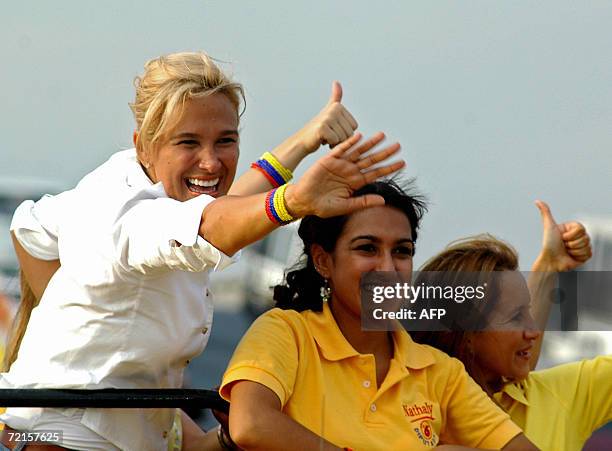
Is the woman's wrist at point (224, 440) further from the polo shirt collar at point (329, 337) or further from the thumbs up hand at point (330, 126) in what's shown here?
the thumbs up hand at point (330, 126)

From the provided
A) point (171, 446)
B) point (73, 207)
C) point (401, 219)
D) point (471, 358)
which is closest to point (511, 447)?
point (471, 358)

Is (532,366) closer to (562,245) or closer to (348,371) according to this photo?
(562,245)

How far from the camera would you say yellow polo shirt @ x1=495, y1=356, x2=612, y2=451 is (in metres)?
2.88

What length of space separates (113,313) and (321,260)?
47 centimetres

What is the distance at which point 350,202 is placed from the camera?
2.17m

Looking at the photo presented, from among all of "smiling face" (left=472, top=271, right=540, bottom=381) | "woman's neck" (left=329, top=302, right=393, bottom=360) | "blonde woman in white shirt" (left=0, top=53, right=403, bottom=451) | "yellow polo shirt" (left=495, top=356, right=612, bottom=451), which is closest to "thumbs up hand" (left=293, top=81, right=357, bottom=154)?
"blonde woman in white shirt" (left=0, top=53, right=403, bottom=451)

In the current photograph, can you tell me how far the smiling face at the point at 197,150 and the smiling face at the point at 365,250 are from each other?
29cm

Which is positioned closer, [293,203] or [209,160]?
[293,203]

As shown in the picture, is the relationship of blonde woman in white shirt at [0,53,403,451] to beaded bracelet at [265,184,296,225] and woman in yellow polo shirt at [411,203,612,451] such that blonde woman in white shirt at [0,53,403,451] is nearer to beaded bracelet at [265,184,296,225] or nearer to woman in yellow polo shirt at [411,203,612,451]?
beaded bracelet at [265,184,296,225]

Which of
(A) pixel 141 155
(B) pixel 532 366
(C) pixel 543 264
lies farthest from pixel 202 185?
(B) pixel 532 366

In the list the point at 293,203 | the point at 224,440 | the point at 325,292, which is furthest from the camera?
the point at 224,440

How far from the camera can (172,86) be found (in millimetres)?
2584

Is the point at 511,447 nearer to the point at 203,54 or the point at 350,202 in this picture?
the point at 350,202

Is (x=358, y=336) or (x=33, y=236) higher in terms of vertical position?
(x=33, y=236)
